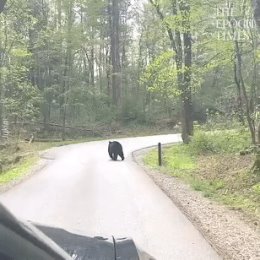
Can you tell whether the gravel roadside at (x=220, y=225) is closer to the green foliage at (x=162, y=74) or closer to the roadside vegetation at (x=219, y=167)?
the roadside vegetation at (x=219, y=167)

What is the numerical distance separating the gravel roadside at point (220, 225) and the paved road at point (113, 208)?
7.1 inches

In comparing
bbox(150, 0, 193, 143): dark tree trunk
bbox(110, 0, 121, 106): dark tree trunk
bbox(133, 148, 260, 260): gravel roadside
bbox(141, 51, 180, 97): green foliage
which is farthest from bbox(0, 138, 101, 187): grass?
bbox(110, 0, 121, 106): dark tree trunk

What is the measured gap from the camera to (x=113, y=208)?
10.2 meters

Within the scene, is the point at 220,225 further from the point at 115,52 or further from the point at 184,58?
the point at 115,52

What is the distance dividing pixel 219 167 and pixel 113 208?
7.53m

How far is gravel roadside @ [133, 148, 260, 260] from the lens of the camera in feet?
22.2

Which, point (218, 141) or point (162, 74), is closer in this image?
point (218, 141)

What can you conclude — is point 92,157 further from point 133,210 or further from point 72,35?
point 72,35

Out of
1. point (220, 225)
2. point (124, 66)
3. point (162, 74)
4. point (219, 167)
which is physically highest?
point (124, 66)

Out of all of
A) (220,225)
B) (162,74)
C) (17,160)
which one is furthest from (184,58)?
(220,225)

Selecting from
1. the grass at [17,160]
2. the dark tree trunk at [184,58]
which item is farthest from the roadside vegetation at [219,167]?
the grass at [17,160]

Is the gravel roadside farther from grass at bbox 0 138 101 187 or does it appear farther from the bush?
the bush

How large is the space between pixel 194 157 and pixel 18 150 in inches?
503

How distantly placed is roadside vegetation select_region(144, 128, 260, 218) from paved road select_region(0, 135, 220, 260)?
140cm
